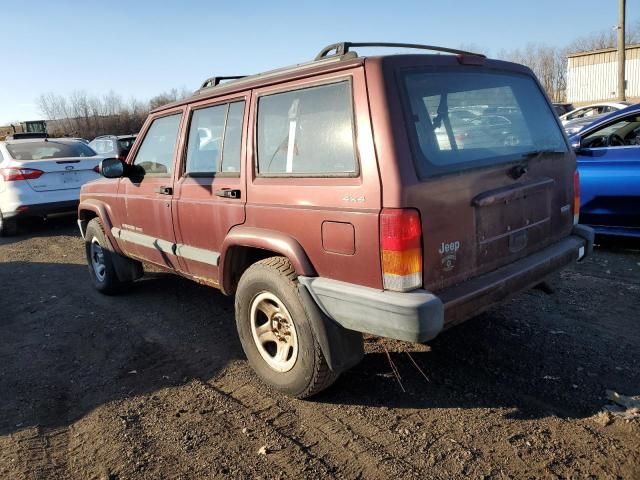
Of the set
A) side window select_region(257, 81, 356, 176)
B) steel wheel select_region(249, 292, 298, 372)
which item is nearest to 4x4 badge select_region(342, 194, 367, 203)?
side window select_region(257, 81, 356, 176)

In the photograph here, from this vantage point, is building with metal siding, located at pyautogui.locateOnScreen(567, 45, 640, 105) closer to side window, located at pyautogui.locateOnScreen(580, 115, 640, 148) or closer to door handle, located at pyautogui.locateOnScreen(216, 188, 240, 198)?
side window, located at pyautogui.locateOnScreen(580, 115, 640, 148)

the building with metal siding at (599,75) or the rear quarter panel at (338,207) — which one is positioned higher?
the building with metal siding at (599,75)

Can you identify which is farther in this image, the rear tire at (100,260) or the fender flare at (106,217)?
the rear tire at (100,260)

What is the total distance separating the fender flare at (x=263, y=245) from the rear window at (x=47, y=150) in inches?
288

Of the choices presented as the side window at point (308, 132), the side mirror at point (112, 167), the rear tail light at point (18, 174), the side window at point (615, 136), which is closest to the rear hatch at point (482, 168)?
the side window at point (308, 132)

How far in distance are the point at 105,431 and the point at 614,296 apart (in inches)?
167

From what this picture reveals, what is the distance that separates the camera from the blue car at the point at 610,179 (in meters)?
5.61

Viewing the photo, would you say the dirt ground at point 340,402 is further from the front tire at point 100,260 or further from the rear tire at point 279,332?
the front tire at point 100,260

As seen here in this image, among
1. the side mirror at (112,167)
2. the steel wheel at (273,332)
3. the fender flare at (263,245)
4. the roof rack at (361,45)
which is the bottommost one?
the steel wheel at (273,332)

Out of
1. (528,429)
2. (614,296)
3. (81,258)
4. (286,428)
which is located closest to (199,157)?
(286,428)

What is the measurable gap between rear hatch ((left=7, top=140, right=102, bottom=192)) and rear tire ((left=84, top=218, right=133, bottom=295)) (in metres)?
3.82

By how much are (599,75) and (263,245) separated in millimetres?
40947

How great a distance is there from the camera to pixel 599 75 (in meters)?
37.1

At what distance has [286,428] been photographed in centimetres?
306
